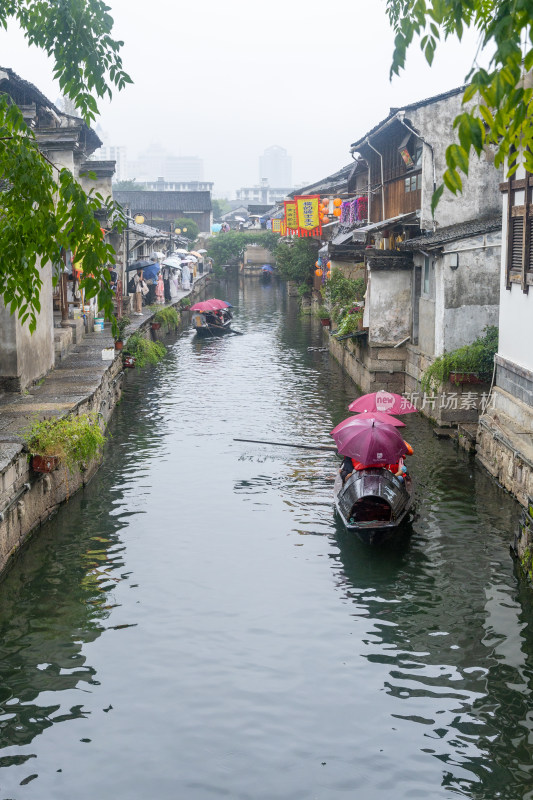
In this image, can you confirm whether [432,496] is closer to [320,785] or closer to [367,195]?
[320,785]

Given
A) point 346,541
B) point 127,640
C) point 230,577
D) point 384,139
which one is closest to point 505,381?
point 346,541

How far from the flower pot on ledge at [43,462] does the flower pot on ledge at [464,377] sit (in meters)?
10.4

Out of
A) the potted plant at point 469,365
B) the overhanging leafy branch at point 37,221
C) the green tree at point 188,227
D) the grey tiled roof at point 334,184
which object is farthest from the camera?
the green tree at point 188,227

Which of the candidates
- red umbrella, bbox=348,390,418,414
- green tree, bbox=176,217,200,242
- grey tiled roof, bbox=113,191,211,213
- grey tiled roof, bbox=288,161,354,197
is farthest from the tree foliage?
grey tiled roof, bbox=113,191,211,213

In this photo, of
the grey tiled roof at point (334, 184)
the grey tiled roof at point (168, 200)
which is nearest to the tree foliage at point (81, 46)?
the grey tiled roof at point (334, 184)

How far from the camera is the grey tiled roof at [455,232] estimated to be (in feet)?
69.0

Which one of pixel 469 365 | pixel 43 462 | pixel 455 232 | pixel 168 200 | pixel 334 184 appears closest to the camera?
pixel 43 462

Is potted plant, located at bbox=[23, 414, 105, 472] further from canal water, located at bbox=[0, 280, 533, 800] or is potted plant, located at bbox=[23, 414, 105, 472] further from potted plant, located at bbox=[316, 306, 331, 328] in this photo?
potted plant, located at bbox=[316, 306, 331, 328]

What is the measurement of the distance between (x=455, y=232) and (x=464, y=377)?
3.95m

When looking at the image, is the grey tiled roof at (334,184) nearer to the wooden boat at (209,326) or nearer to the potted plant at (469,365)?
the wooden boat at (209,326)

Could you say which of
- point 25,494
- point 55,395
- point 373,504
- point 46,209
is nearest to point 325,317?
point 55,395

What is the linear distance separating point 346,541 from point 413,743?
6242mm

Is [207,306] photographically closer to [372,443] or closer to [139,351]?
[139,351]

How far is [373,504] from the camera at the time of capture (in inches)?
569
